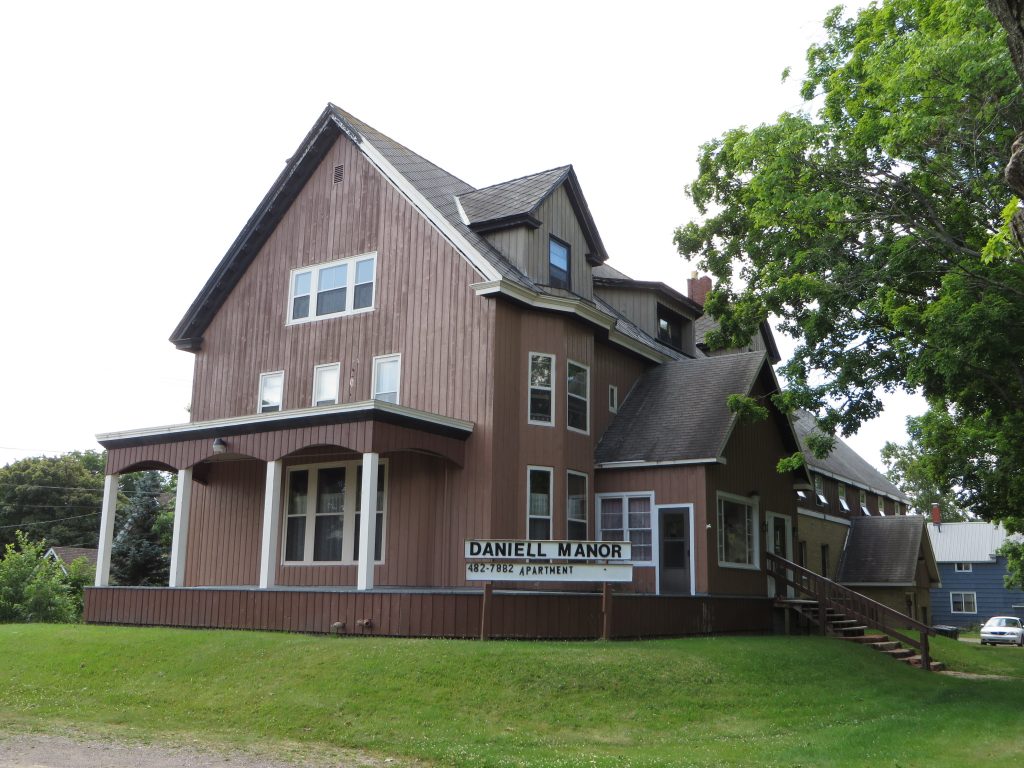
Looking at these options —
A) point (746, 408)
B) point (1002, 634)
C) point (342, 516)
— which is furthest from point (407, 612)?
point (1002, 634)

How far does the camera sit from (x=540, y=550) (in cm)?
1608

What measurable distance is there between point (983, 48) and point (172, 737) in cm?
1552

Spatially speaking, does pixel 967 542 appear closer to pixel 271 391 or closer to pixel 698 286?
pixel 698 286

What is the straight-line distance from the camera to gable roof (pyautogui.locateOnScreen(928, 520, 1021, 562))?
57.6 meters

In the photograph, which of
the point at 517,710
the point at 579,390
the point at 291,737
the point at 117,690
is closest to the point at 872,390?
the point at 579,390

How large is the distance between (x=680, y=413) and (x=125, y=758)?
1548 cm

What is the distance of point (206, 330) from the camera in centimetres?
2494

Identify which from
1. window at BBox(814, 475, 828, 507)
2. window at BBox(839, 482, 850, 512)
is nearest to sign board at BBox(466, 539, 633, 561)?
window at BBox(814, 475, 828, 507)

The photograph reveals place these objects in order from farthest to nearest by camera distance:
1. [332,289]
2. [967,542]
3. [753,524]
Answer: [967,542] < [753,524] < [332,289]

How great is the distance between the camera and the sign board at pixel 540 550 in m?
16.0

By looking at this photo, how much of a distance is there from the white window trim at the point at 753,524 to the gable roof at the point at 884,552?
14.4 metres

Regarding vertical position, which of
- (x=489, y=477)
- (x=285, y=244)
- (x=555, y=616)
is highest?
(x=285, y=244)

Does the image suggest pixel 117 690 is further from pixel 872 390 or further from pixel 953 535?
pixel 953 535

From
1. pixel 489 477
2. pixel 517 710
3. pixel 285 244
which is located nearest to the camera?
pixel 517 710
